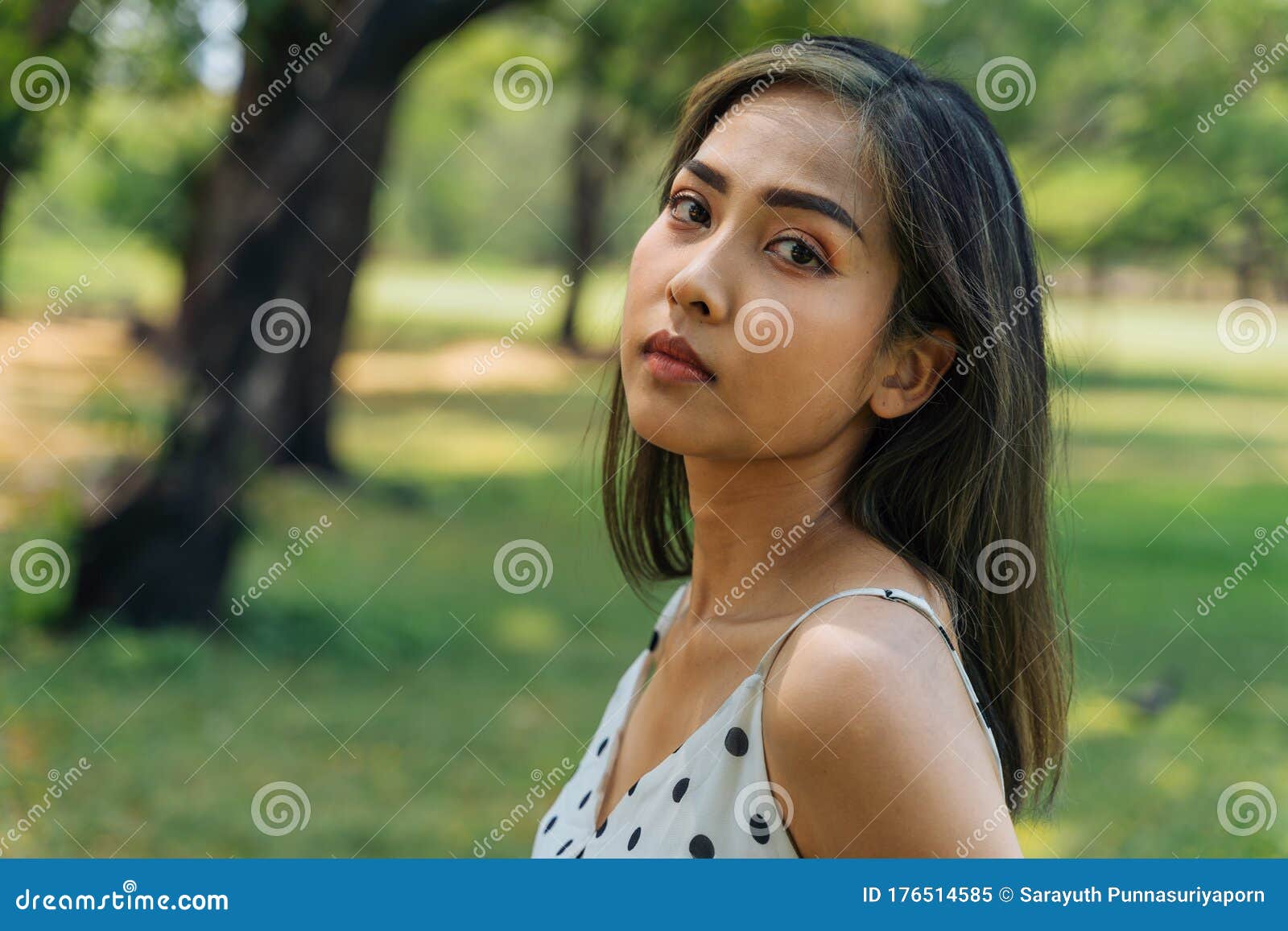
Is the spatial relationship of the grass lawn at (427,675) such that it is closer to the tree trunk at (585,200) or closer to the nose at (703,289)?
the nose at (703,289)

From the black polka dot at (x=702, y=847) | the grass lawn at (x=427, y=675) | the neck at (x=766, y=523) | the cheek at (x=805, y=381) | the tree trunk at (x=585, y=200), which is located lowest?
the tree trunk at (x=585, y=200)

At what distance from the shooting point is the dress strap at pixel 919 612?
1.31 meters

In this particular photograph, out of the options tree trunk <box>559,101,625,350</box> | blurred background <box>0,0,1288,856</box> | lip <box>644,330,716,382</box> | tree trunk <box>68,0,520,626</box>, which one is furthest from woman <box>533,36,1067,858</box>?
tree trunk <box>559,101,625,350</box>

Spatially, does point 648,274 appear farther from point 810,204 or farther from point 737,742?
point 737,742

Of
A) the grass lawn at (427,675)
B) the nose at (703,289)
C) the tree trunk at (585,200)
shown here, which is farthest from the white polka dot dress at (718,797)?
the tree trunk at (585,200)

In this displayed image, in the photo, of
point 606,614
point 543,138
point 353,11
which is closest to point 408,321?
point 543,138

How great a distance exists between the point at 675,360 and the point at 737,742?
16.5 inches

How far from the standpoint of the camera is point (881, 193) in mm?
1456

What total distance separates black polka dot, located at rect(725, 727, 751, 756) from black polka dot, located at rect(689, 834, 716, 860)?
102mm

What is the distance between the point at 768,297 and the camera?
1.42m

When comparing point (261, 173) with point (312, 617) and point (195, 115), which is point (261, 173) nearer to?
point (312, 617)

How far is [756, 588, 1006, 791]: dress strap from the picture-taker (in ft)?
4.30

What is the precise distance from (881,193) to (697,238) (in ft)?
0.70

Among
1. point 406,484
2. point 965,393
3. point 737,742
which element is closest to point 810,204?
point 965,393
